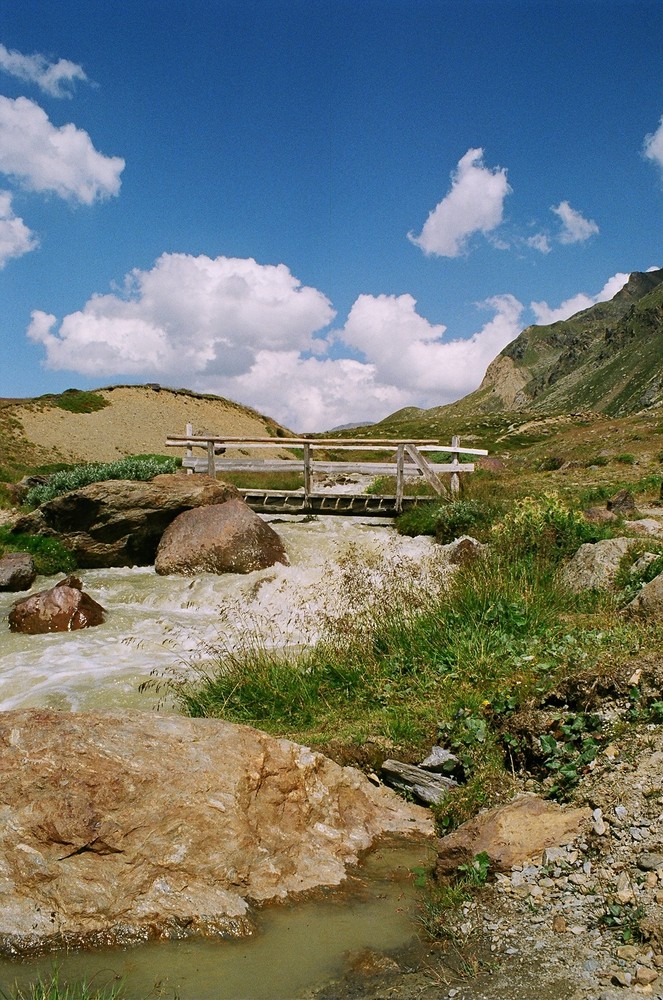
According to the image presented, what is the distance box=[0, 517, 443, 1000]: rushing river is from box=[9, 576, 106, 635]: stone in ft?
0.83

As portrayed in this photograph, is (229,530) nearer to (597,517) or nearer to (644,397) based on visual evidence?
(597,517)

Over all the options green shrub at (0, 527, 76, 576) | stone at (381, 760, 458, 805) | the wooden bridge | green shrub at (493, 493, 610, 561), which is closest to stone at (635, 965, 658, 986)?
stone at (381, 760, 458, 805)

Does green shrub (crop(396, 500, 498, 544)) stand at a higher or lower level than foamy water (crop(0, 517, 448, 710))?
higher

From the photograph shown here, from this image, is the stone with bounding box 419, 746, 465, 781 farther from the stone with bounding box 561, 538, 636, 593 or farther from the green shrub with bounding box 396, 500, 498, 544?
the green shrub with bounding box 396, 500, 498, 544

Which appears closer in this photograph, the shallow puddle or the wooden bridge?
the shallow puddle

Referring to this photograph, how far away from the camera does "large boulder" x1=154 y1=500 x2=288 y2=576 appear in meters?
15.0

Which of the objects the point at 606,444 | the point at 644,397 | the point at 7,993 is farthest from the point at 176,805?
the point at 644,397

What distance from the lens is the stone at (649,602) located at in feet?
23.6

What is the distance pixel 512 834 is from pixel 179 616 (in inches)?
356

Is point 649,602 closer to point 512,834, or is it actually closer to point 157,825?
point 512,834

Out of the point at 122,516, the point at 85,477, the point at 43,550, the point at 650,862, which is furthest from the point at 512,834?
the point at 85,477

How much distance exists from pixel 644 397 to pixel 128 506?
4915 inches

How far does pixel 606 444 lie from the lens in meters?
32.5

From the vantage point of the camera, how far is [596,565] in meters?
9.55
